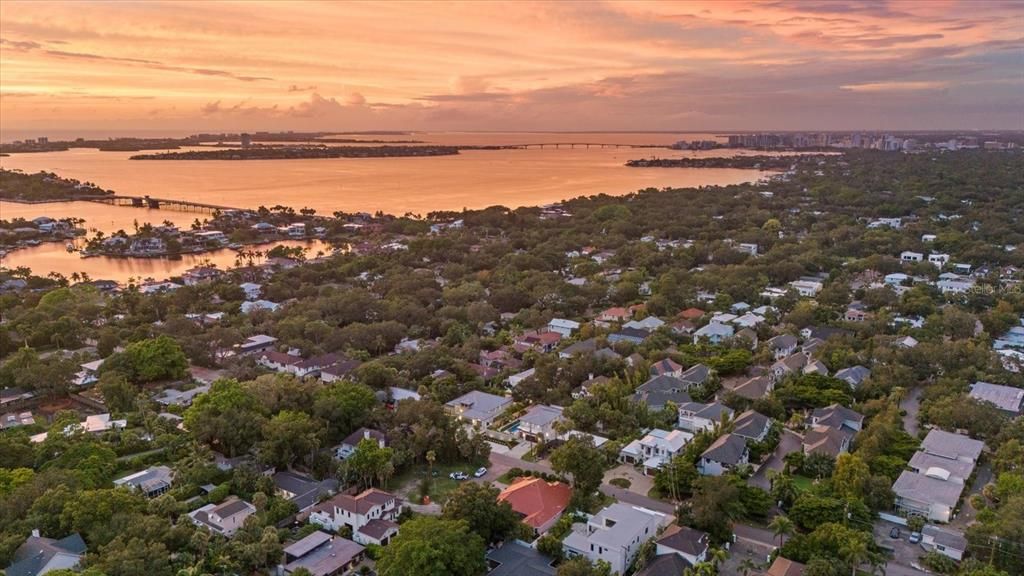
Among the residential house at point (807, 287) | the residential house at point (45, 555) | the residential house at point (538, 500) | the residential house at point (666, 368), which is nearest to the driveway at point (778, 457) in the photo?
the residential house at point (666, 368)

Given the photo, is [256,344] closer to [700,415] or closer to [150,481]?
[150,481]

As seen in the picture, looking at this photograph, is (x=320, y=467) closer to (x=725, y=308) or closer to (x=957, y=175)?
(x=725, y=308)

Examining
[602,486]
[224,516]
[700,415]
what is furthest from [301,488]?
[700,415]

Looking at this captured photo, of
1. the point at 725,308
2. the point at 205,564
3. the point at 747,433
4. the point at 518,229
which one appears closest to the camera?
the point at 205,564

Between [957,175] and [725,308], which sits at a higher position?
[957,175]

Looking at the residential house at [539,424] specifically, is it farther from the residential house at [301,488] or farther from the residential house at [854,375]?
the residential house at [854,375]

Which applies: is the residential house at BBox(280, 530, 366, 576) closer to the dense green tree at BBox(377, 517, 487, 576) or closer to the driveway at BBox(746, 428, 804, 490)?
the dense green tree at BBox(377, 517, 487, 576)

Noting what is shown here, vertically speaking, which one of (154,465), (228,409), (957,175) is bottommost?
(154,465)

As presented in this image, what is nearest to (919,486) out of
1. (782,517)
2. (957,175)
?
(782,517)
